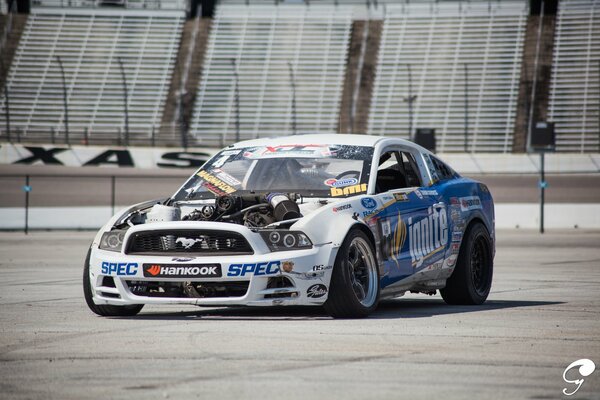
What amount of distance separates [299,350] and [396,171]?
→ 148 inches

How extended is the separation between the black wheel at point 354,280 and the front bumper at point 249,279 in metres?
0.08

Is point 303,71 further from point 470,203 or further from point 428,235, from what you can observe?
point 428,235

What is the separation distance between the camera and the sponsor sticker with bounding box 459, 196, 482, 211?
35.9 feet

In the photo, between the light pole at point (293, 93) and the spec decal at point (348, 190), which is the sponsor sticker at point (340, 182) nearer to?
the spec decal at point (348, 190)

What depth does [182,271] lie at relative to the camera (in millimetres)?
8680

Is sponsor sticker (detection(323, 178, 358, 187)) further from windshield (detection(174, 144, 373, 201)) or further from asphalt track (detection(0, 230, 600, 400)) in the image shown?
asphalt track (detection(0, 230, 600, 400))

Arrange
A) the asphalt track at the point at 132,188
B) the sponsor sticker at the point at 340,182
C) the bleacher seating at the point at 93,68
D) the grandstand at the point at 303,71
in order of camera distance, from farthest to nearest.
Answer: the bleacher seating at the point at 93,68, the grandstand at the point at 303,71, the asphalt track at the point at 132,188, the sponsor sticker at the point at 340,182

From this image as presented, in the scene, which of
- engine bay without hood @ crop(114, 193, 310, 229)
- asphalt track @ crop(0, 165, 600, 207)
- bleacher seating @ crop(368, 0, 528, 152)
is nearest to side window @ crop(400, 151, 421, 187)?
engine bay without hood @ crop(114, 193, 310, 229)

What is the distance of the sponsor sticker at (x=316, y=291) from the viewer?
858cm

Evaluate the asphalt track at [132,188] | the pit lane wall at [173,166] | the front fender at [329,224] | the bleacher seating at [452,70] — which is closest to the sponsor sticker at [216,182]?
the front fender at [329,224]

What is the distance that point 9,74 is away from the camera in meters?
51.4

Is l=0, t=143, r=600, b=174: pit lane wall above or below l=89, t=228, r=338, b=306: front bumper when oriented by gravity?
below

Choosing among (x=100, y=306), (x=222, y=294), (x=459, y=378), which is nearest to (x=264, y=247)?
(x=222, y=294)

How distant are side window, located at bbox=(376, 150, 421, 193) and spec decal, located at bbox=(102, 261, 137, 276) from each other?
2.42m
